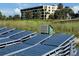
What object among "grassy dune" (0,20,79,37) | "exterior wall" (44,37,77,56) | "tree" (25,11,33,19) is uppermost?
"tree" (25,11,33,19)

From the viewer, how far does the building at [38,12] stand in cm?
283

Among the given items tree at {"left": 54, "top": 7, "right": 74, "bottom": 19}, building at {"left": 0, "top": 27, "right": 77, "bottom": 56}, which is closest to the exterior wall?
building at {"left": 0, "top": 27, "right": 77, "bottom": 56}

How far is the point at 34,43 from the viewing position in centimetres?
287

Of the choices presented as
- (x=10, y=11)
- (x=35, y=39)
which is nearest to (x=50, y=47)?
(x=35, y=39)

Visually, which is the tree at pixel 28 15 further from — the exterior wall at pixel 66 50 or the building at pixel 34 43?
the exterior wall at pixel 66 50

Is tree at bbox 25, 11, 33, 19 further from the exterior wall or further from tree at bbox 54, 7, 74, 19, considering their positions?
the exterior wall

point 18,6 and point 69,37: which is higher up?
point 18,6

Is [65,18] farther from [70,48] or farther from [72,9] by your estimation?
[70,48]

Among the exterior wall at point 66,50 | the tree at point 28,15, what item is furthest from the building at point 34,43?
the tree at point 28,15

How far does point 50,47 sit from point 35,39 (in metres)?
0.20

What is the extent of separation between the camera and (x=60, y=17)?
2832 millimetres

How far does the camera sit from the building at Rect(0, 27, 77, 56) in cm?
275

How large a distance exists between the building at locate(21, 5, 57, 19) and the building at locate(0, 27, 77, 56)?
0.60 ft

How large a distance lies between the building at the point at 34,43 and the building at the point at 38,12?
0.60ft
